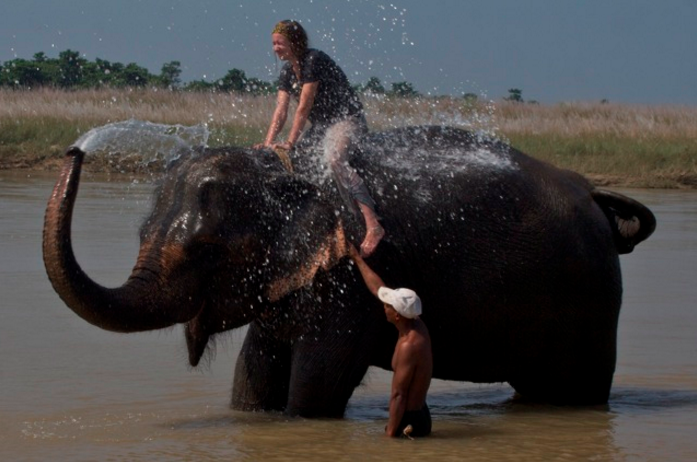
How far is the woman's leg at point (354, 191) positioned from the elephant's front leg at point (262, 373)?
2.63 ft

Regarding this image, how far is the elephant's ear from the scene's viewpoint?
8258mm

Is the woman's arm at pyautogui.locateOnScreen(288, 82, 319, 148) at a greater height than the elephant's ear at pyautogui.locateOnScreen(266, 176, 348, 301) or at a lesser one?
greater

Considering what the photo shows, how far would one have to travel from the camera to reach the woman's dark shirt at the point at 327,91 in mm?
8953

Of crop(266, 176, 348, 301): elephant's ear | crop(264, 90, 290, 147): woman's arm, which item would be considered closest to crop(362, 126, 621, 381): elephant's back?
crop(266, 176, 348, 301): elephant's ear

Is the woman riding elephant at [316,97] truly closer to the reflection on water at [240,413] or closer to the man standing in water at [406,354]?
the man standing in water at [406,354]

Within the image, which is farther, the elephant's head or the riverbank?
the riverbank

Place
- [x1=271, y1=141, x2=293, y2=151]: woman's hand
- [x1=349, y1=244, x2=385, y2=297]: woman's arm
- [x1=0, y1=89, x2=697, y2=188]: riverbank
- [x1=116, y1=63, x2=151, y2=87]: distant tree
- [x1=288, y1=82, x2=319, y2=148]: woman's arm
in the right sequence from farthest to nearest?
1. [x1=116, y1=63, x2=151, y2=87]: distant tree
2. [x1=0, y1=89, x2=697, y2=188]: riverbank
3. [x1=288, y1=82, x2=319, y2=148]: woman's arm
4. [x1=271, y1=141, x2=293, y2=151]: woman's hand
5. [x1=349, y1=244, x2=385, y2=297]: woman's arm

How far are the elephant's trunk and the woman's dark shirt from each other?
143 cm

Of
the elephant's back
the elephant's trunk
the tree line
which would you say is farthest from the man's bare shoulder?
the tree line

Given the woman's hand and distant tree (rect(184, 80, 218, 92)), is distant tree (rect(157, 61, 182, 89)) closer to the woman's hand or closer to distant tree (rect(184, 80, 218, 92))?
distant tree (rect(184, 80, 218, 92))

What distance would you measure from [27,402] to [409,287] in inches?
90.4

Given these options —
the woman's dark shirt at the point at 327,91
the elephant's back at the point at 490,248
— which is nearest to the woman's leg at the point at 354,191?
the elephant's back at the point at 490,248

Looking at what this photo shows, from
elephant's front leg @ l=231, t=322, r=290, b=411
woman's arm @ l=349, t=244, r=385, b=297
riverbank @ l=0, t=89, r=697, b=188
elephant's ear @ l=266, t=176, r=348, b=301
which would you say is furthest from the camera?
riverbank @ l=0, t=89, r=697, b=188

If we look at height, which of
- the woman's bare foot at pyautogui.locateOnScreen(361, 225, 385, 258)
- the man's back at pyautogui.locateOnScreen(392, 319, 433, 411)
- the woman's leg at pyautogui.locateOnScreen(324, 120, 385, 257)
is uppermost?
the woman's leg at pyautogui.locateOnScreen(324, 120, 385, 257)
